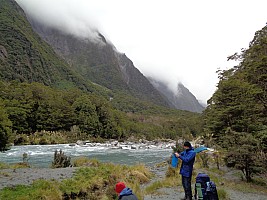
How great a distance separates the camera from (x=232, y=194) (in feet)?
37.6

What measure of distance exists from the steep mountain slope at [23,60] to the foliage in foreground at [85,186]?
4518 inches

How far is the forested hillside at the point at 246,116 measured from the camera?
13381 mm

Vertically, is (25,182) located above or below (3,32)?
below

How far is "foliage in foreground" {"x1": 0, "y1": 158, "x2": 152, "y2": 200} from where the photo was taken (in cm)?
1001

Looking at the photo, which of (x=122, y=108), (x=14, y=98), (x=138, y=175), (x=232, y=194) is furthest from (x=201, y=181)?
(x=122, y=108)

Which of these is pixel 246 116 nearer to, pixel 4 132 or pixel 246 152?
pixel 246 152

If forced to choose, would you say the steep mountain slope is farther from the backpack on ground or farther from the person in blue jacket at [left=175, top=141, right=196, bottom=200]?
the backpack on ground

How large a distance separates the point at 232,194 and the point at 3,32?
16595cm

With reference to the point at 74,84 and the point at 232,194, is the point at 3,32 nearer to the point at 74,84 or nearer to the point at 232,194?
the point at 74,84

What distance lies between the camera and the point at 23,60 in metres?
144

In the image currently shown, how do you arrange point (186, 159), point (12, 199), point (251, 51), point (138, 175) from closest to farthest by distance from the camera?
point (186, 159)
point (12, 199)
point (138, 175)
point (251, 51)

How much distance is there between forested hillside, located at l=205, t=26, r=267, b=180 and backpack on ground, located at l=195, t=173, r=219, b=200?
6302 millimetres

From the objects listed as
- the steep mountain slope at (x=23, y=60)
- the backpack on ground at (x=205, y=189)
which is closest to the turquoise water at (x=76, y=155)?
the backpack on ground at (x=205, y=189)

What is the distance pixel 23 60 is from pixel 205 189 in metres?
150
